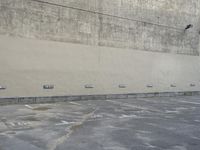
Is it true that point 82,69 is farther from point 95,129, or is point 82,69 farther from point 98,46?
point 95,129

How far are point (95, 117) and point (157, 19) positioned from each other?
941 cm

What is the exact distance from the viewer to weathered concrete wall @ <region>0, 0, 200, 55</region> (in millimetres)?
11945

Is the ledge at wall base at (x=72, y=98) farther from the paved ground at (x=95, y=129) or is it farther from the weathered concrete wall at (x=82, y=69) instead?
the paved ground at (x=95, y=129)

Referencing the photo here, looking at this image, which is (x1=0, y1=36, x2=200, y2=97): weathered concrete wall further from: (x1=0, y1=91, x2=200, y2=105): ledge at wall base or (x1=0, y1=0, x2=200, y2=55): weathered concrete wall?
(x1=0, y1=0, x2=200, y2=55): weathered concrete wall

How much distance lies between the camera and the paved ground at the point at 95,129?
6002 millimetres

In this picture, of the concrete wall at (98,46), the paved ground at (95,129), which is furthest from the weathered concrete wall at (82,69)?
the paved ground at (95,129)

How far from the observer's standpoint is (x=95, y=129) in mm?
7398

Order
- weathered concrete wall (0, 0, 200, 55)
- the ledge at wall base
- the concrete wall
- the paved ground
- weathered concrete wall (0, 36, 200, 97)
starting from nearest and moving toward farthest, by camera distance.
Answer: the paved ground
the ledge at wall base
weathered concrete wall (0, 36, 200, 97)
the concrete wall
weathered concrete wall (0, 0, 200, 55)

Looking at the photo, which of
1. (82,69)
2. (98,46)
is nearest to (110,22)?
(98,46)

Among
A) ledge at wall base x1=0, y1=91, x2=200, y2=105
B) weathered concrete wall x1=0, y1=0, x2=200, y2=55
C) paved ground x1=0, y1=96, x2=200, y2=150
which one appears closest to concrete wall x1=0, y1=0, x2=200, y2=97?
weathered concrete wall x1=0, y1=0, x2=200, y2=55

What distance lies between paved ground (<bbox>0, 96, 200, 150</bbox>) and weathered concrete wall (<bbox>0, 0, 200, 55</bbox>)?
335 centimetres

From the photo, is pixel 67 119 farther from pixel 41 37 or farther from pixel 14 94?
pixel 41 37

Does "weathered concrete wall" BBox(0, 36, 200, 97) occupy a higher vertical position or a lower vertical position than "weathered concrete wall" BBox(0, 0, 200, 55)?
lower

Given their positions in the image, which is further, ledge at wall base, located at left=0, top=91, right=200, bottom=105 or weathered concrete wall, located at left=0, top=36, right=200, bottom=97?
weathered concrete wall, located at left=0, top=36, right=200, bottom=97
